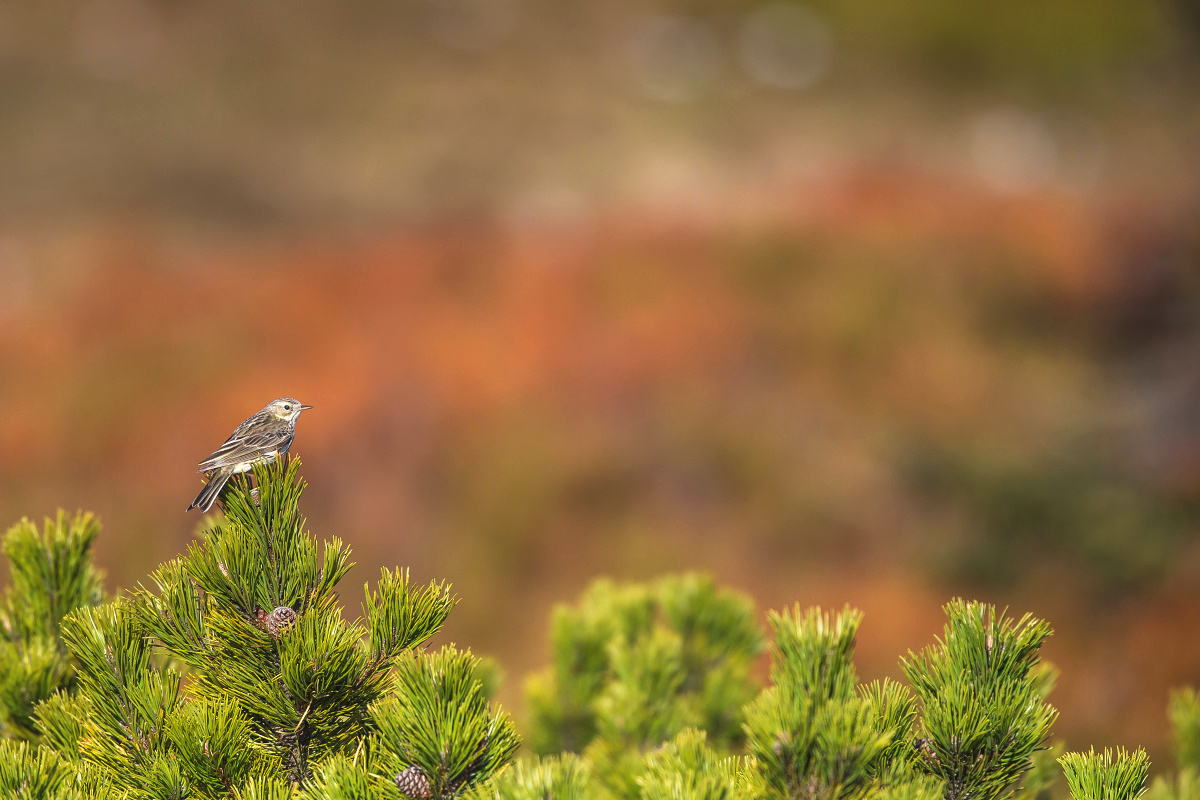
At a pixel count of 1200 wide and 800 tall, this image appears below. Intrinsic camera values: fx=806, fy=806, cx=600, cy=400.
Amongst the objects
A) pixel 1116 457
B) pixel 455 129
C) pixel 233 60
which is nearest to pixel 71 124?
pixel 233 60

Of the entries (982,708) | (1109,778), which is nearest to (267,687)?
(982,708)

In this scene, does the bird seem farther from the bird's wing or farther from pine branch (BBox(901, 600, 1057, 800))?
pine branch (BBox(901, 600, 1057, 800))

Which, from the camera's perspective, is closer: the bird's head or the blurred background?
the bird's head

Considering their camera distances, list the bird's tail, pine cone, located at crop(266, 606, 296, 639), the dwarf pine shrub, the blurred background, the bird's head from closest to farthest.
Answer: the dwarf pine shrub, pine cone, located at crop(266, 606, 296, 639), the bird's tail, the bird's head, the blurred background

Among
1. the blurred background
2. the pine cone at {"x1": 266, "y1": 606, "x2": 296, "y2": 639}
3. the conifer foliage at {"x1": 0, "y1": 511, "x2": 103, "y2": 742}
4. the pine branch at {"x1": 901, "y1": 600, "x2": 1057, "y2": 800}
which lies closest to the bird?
the pine cone at {"x1": 266, "y1": 606, "x2": 296, "y2": 639}

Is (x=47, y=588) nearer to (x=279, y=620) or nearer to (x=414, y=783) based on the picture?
(x=279, y=620)

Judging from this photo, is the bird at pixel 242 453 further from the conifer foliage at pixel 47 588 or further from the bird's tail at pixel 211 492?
the conifer foliage at pixel 47 588

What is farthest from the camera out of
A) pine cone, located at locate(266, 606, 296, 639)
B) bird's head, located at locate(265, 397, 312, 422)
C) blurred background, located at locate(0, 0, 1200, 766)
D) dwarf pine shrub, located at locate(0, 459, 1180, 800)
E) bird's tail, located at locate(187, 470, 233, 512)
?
blurred background, located at locate(0, 0, 1200, 766)

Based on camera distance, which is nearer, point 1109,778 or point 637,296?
point 1109,778

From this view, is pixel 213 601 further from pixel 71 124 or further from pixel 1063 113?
pixel 1063 113
